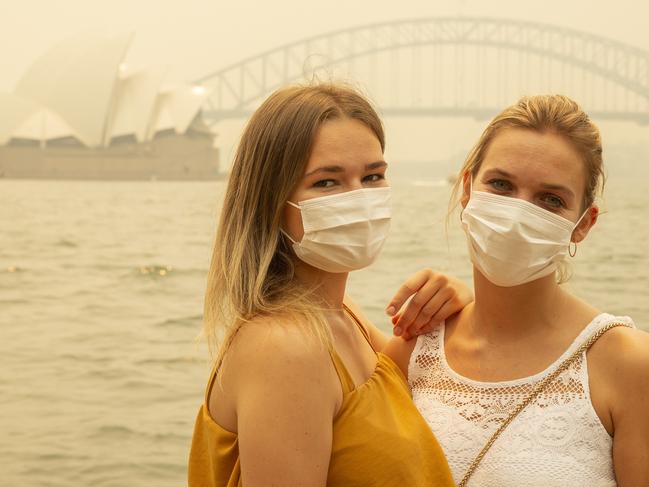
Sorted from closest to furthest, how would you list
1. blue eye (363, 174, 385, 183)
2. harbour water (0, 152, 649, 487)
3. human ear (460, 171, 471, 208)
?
blue eye (363, 174, 385, 183) < human ear (460, 171, 471, 208) < harbour water (0, 152, 649, 487)

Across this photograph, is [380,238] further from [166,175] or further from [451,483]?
[166,175]

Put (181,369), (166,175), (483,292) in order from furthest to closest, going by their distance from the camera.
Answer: (166,175) < (181,369) < (483,292)

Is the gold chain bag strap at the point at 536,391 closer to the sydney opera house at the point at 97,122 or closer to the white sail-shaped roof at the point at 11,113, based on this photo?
the sydney opera house at the point at 97,122

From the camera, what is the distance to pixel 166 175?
4075 cm

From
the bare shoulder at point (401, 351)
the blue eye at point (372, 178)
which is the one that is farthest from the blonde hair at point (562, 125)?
the bare shoulder at point (401, 351)

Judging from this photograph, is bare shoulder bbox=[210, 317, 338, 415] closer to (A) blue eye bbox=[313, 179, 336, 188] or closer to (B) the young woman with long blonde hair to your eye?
(B) the young woman with long blonde hair

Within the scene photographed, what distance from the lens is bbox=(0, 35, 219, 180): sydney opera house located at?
32.3 metres

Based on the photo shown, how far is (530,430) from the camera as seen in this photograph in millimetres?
1483

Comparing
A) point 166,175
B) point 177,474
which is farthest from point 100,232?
point 166,175

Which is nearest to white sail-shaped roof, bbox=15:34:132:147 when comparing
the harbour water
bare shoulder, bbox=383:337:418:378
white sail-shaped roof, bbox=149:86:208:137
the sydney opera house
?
the sydney opera house

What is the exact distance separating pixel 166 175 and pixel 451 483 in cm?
4003

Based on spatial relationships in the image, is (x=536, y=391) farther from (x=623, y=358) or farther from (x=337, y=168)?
(x=337, y=168)

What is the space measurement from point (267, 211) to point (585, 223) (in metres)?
0.53

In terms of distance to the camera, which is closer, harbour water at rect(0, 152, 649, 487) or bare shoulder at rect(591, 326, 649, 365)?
bare shoulder at rect(591, 326, 649, 365)
